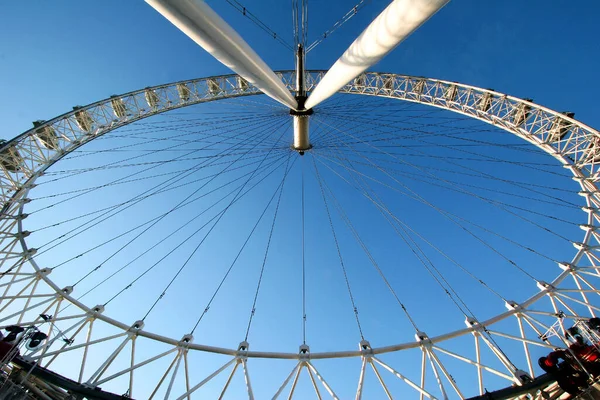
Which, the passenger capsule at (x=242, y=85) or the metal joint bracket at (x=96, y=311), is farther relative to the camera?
the passenger capsule at (x=242, y=85)

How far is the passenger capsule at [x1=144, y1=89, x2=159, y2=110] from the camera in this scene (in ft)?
94.7

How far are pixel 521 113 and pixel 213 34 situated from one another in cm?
2603

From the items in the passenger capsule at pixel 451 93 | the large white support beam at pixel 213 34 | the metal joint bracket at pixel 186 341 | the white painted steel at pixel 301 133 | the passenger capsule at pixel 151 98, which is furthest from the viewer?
the passenger capsule at pixel 151 98

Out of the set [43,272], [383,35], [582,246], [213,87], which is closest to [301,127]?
[213,87]

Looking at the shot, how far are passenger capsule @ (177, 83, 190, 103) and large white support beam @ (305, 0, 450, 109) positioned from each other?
22382 mm

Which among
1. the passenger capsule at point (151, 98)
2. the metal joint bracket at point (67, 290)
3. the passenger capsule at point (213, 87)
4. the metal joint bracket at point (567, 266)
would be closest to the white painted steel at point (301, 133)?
the passenger capsule at point (213, 87)

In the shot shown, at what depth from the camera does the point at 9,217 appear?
18.5 m

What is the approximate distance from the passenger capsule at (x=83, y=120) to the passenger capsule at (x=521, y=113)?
3599 cm

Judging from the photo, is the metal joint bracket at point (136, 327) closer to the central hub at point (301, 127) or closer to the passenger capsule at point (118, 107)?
the central hub at point (301, 127)

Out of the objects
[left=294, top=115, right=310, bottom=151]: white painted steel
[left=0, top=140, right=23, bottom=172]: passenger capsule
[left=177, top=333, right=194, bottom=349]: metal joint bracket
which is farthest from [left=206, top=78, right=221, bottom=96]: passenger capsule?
[left=177, top=333, right=194, bottom=349]: metal joint bracket

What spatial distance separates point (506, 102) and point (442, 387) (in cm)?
2331

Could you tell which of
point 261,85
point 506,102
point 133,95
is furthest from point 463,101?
point 133,95

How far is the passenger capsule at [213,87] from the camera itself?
30.8m

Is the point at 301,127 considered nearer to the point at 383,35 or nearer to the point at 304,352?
the point at 383,35
